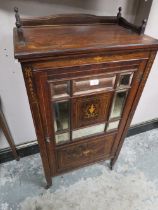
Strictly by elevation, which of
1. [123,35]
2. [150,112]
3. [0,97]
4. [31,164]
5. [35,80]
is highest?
[123,35]

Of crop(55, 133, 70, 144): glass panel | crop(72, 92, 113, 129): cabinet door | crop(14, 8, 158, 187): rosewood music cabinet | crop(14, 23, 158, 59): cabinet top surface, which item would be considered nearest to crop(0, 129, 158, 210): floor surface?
crop(14, 8, 158, 187): rosewood music cabinet

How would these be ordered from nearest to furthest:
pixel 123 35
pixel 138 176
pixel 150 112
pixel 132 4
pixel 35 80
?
pixel 35 80
pixel 123 35
pixel 132 4
pixel 138 176
pixel 150 112

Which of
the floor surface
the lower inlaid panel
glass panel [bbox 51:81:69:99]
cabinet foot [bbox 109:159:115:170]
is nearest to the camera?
glass panel [bbox 51:81:69:99]

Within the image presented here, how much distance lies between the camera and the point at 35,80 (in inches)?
25.2

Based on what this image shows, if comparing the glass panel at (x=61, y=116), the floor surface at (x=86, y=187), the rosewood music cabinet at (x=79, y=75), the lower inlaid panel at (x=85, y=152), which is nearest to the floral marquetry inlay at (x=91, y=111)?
the rosewood music cabinet at (x=79, y=75)

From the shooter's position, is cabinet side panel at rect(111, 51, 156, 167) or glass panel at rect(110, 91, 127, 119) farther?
glass panel at rect(110, 91, 127, 119)

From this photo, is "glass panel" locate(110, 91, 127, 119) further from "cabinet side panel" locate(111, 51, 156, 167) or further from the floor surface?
the floor surface

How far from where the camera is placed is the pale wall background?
807mm

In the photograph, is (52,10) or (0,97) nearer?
(52,10)

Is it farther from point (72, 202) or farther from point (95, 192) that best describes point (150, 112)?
point (72, 202)

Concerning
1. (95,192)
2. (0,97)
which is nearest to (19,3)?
(0,97)

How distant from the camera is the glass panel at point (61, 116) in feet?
2.56

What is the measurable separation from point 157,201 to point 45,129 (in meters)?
1.02

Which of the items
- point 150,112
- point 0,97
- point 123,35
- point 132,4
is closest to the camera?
point 123,35
